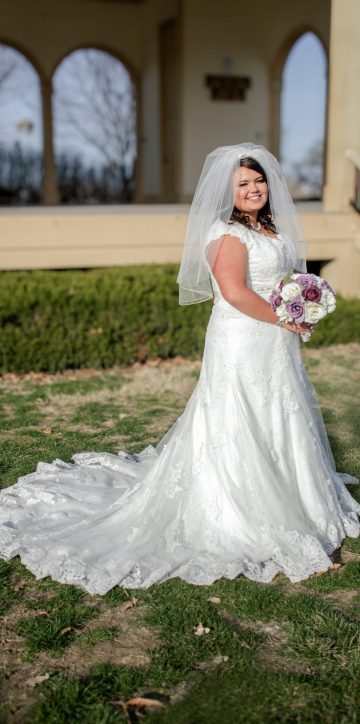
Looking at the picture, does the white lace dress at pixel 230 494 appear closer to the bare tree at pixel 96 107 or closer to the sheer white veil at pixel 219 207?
the sheer white veil at pixel 219 207

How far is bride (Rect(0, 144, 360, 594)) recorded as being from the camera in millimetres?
3838

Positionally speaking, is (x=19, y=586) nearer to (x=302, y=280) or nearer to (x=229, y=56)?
(x=302, y=280)

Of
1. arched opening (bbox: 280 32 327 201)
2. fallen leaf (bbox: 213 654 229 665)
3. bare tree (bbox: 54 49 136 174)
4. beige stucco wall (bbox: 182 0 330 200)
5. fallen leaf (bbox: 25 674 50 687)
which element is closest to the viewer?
fallen leaf (bbox: 25 674 50 687)

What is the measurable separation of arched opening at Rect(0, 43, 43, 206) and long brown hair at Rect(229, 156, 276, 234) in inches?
470

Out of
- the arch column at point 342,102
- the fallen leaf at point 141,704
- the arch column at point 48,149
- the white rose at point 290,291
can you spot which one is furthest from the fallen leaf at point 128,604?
the arch column at point 48,149

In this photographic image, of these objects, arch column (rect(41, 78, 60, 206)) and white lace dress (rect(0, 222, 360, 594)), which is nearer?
white lace dress (rect(0, 222, 360, 594))

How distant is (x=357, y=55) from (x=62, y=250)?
451cm

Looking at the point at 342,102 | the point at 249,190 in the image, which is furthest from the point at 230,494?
the point at 342,102

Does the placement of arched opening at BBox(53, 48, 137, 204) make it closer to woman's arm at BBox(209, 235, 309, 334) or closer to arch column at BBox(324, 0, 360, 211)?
arch column at BBox(324, 0, 360, 211)

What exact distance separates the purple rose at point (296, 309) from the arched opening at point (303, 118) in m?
11.9

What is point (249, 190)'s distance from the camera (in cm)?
393

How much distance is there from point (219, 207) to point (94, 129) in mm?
13679

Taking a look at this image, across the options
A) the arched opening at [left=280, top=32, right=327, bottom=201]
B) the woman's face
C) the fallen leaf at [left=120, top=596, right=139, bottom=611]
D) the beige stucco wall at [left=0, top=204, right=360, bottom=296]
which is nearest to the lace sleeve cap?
the woman's face

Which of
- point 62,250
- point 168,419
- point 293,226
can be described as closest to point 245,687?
point 293,226
